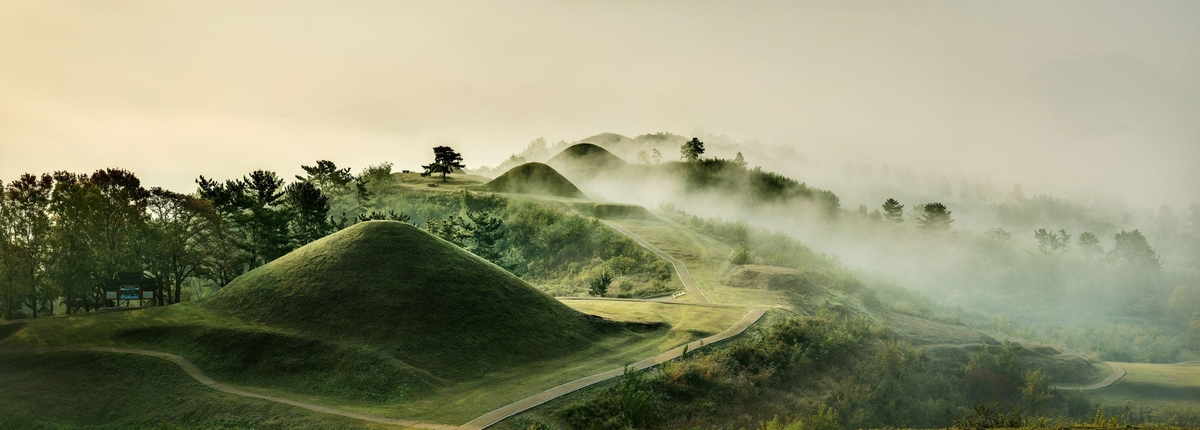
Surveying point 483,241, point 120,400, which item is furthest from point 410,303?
A: point 483,241

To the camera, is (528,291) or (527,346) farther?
(528,291)

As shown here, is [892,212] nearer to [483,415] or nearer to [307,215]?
[307,215]

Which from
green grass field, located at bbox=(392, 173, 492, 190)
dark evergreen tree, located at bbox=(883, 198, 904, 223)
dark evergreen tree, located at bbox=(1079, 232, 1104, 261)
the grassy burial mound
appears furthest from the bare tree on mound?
dark evergreen tree, located at bbox=(1079, 232, 1104, 261)

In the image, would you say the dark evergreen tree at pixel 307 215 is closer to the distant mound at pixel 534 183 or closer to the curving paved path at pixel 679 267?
the curving paved path at pixel 679 267

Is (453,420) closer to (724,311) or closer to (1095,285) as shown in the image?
(724,311)

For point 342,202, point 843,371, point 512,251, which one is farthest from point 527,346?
point 342,202

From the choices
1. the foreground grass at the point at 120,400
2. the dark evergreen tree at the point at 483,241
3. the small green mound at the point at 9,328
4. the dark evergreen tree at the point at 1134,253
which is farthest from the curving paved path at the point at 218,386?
the dark evergreen tree at the point at 1134,253
